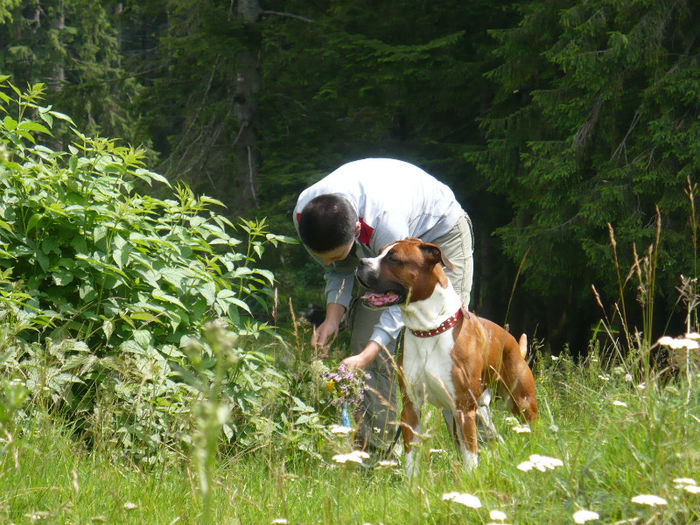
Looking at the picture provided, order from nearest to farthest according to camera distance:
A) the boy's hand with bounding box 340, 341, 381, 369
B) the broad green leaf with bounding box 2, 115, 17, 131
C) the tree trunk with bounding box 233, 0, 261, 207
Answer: the broad green leaf with bounding box 2, 115, 17, 131 → the boy's hand with bounding box 340, 341, 381, 369 → the tree trunk with bounding box 233, 0, 261, 207

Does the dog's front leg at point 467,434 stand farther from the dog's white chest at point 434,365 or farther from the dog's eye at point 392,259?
the dog's eye at point 392,259

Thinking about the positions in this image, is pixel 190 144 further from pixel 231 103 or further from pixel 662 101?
pixel 662 101

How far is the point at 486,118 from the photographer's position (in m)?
9.77

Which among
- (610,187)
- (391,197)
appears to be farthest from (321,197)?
(610,187)

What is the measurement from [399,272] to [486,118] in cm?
649

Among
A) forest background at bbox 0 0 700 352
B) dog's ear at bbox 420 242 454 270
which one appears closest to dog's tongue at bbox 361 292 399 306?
dog's ear at bbox 420 242 454 270

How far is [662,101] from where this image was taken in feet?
24.2

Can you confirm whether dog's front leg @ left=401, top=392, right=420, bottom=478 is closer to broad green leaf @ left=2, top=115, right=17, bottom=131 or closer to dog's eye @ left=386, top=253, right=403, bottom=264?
dog's eye @ left=386, top=253, right=403, bottom=264

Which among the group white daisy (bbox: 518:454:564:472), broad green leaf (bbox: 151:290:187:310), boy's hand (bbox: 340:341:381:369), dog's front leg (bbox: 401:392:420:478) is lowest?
dog's front leg (bbox: 401:392:420:478)

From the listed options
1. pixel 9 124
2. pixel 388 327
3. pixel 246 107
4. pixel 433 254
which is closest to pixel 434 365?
pixel 388 327

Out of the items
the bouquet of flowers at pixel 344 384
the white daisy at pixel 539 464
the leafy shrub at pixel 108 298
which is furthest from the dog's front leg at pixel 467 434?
the white daisy at pixel 539 464

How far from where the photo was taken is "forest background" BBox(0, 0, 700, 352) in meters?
7.49

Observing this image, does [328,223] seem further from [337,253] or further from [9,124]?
[9,124]

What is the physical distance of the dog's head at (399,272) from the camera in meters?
3.75
